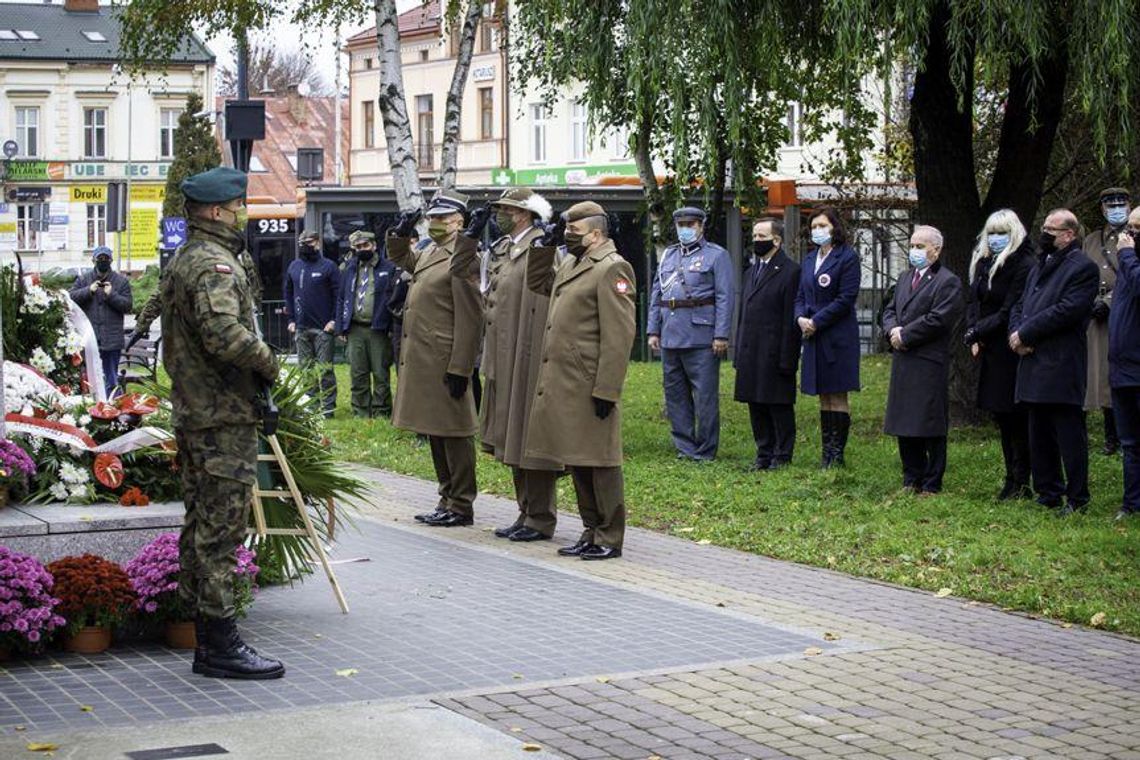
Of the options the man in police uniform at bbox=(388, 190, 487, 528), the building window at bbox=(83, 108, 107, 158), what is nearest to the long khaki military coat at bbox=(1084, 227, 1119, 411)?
the man in police uniform at bbox=(388, 190, 487, 528)

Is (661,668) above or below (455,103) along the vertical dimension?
below

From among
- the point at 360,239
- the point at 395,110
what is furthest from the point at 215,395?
the point at 395,110

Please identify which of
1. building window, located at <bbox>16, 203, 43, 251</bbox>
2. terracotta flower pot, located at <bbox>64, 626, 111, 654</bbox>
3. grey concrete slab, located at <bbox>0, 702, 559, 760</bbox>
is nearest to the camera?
grey concrete slab, located at <bbox>0, 702, 559, 760</bbox>

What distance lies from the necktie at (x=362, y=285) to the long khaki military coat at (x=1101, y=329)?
7999 millimetres

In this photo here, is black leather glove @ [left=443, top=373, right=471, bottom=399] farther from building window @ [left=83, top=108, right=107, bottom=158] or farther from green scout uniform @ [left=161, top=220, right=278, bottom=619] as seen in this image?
building window @ [left=83, top=108, right=107, bottom=158]

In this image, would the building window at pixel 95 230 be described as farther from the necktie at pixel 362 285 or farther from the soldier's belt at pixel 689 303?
the soldier's belt at pixel 689 303

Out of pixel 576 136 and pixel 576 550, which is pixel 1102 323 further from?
pixel 576 136

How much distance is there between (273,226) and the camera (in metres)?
36.2

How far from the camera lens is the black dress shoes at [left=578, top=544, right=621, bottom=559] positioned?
429 inches

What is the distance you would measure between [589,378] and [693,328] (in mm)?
5011

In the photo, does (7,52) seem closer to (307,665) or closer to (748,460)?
(748,460)

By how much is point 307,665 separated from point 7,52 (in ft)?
266

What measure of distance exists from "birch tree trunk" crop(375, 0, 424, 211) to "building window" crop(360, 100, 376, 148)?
49.1 metres

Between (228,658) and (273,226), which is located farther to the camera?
(273,226)
